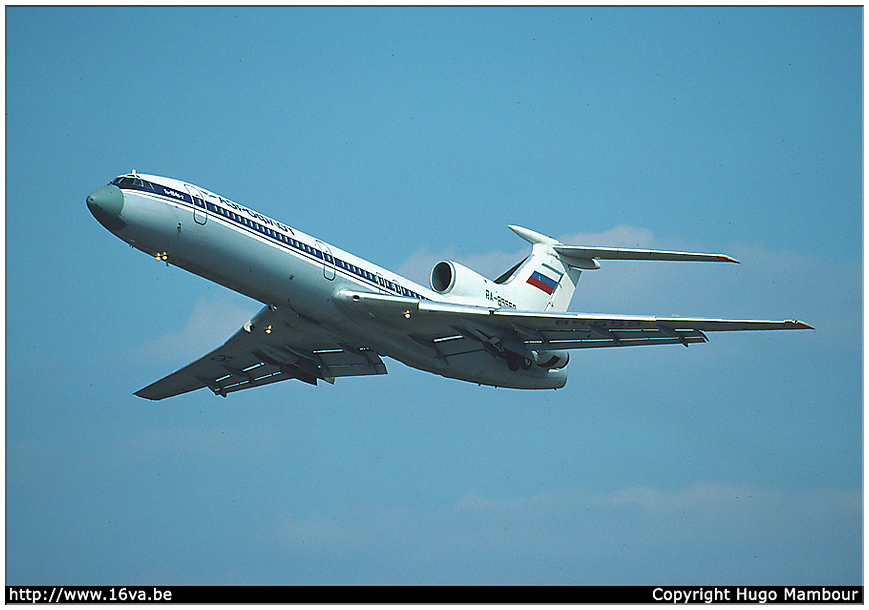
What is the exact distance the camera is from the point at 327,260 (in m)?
21.5

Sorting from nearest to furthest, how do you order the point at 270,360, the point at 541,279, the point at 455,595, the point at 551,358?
1. the point at 455,595
2. the point at 551,358
3. the point at 270,360
4. the point at 541,279

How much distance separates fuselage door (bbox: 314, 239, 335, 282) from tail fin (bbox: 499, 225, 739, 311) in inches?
224

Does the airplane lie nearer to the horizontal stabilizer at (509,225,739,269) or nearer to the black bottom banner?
the horizontal stabilizer at (509,225,739,269)

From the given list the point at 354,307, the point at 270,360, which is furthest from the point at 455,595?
the point at 270,360

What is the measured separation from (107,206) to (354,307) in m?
5.34

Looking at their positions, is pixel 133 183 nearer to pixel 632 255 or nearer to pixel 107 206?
pixel 107 206

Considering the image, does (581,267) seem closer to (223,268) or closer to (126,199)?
(223,268)

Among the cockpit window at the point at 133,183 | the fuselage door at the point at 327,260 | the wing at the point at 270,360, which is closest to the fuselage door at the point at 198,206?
the cockpit window at the point at 133,183

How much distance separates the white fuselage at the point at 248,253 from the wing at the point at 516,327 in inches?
20.0

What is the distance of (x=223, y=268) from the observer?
2038 centimetres

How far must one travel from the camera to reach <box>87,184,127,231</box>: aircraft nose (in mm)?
19297

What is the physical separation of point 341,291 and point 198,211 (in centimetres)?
341

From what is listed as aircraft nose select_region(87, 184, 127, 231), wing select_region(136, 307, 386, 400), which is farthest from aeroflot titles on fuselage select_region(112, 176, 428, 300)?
wing select_region(136, 307, 386, 400)

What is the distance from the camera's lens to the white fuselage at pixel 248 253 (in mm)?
19672
